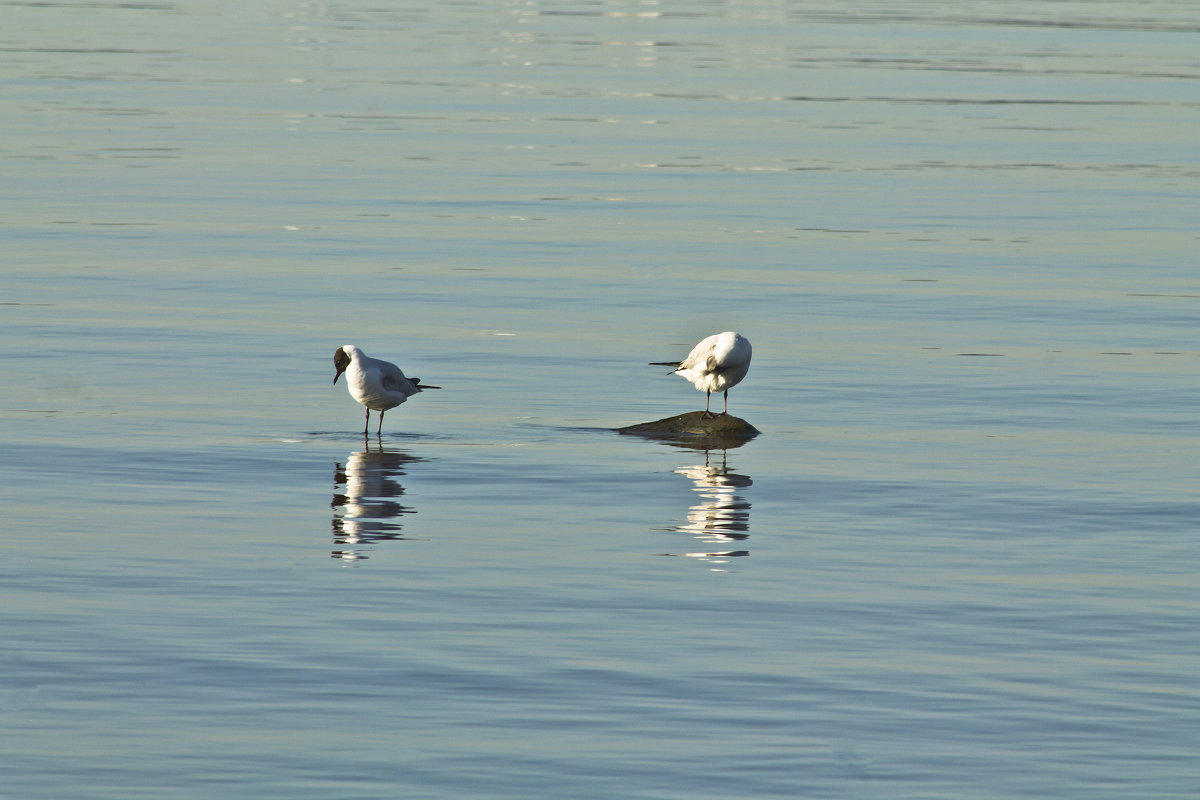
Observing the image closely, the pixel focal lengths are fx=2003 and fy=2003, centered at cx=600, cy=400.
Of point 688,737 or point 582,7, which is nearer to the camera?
point 688,737

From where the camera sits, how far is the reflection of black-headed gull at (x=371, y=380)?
17.9 metres

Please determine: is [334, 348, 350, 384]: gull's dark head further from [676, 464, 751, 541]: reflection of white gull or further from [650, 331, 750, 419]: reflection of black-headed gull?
[676, 464, 751, 541]: reflection of white gull

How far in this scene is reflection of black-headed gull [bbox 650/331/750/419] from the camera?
59.3ft

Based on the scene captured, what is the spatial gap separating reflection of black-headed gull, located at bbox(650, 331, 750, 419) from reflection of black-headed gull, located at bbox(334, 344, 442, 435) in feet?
8.75

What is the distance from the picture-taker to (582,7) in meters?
110

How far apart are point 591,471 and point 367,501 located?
2125mm

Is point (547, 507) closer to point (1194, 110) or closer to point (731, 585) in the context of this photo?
point (731, 585)

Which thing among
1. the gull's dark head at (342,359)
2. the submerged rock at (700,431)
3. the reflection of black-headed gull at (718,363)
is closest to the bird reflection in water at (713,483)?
the submerged rock at (700,431)

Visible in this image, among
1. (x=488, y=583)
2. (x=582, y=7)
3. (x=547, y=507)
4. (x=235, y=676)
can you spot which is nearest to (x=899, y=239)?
(x=547, y=507)

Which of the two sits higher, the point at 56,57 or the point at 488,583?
the point at 56,57

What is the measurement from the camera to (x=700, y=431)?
18.4 m

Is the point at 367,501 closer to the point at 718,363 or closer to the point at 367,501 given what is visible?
the point at 367,501

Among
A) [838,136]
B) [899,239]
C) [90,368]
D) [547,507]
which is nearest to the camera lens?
[547,507]

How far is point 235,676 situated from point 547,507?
4.78 meters
